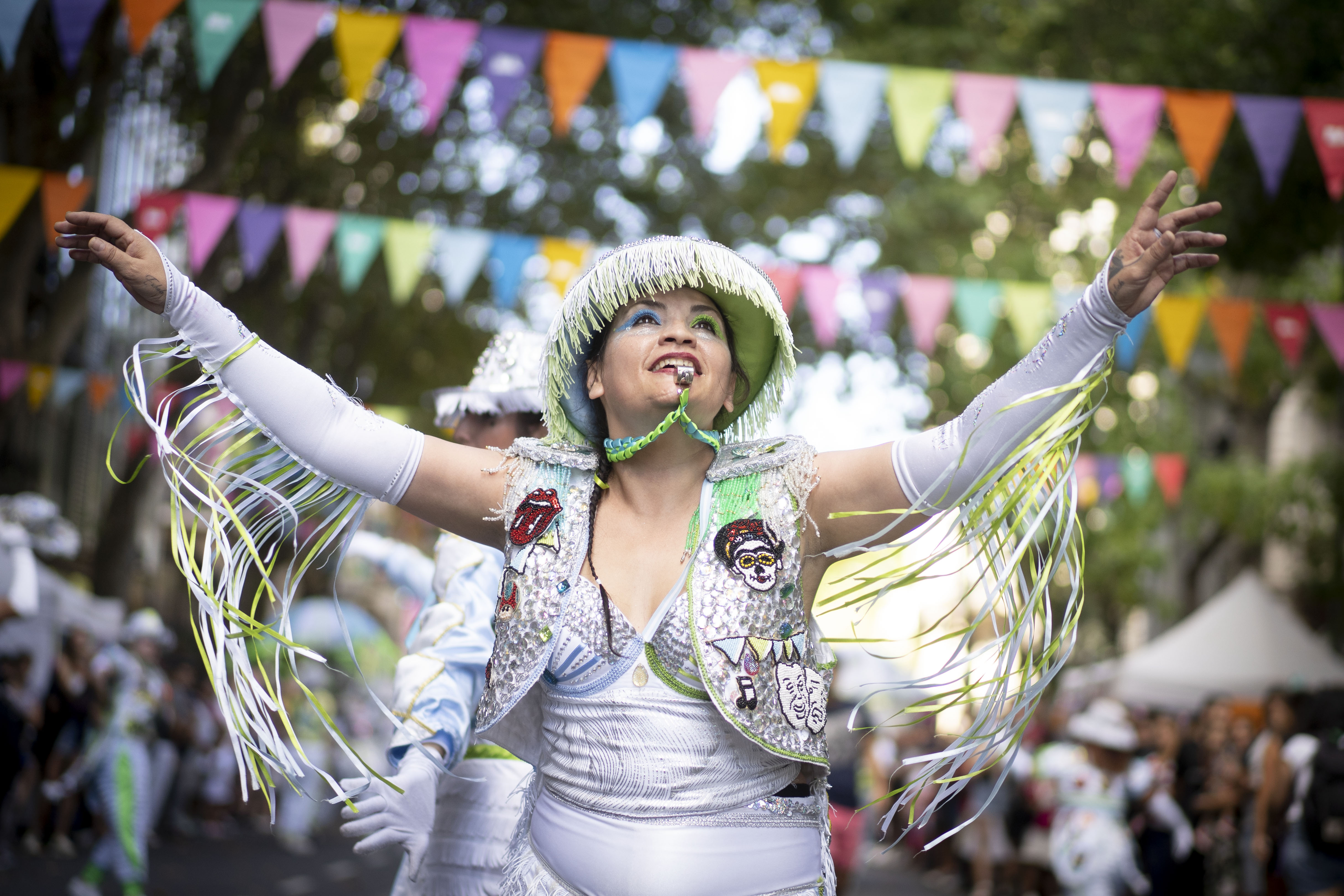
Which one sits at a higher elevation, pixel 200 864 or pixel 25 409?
pixel 25 409

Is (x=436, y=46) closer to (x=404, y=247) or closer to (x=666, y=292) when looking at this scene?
(x=404, y=247)

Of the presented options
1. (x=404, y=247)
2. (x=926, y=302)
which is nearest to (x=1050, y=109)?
(x=926, y=302)

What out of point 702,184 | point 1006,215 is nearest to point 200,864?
point 702,184

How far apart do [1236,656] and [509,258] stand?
32.5 ft

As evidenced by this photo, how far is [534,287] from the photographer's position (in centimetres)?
1680

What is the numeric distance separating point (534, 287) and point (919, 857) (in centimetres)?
837

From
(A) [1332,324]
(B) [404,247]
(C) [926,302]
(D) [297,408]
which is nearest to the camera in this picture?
(D) [297,408]

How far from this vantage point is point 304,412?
8.13ft

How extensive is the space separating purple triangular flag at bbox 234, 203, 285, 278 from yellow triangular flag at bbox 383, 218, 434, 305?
0.83 meters

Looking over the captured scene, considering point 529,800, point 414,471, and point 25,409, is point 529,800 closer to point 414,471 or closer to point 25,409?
point 414,471

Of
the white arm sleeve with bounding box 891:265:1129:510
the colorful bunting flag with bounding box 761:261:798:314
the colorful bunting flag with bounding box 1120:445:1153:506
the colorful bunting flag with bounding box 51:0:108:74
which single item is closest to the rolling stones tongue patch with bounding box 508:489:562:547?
the white arm sleeve with bounding box 891:265:1129:510

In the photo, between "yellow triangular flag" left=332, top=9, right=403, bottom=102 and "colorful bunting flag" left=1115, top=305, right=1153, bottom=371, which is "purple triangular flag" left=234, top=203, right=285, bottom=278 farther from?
"colorful bunting flag" left=1115, top=305, right=1153, bottom=371

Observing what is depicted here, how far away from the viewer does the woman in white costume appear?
2.32 m

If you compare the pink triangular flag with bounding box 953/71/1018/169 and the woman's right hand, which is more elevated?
the pink triangular flag with bounding box 953/71/1018/169
